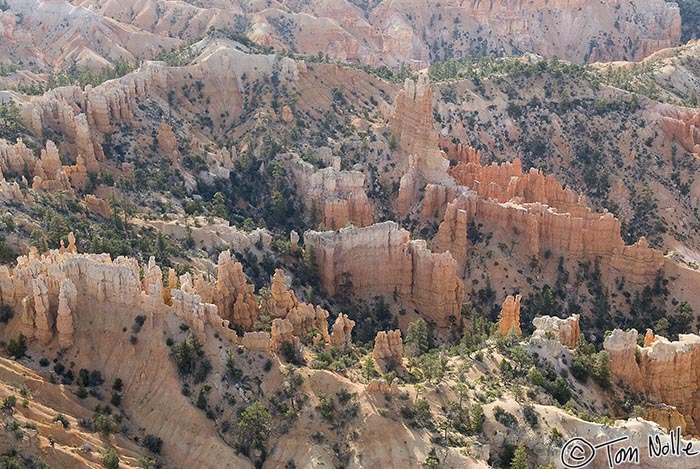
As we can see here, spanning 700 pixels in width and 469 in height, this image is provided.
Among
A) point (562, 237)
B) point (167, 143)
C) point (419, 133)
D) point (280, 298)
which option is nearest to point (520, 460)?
point (280, 298)

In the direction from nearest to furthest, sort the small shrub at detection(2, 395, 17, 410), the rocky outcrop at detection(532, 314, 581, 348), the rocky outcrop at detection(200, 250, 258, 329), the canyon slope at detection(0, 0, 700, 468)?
1. the small shrub at detection(2, 395, 17, 410)
2. the canyon slope at detection(0, 0, 700, 468)
3. the rocky outcrop at detection(200, 250, 258, 329)
4. the rocky outcrop at detection(532, 314, 581, 348)

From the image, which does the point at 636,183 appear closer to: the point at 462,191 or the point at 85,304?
the point at 462,191

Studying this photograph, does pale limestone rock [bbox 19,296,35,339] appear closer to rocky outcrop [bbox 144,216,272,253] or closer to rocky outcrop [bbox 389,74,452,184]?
rocky outcrop [bbox 144,216,272,253]

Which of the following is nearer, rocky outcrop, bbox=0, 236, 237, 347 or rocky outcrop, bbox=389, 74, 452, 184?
rocky outcrop, bbox=0, 236, 237, 347

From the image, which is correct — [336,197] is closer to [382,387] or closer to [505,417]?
[382,387]

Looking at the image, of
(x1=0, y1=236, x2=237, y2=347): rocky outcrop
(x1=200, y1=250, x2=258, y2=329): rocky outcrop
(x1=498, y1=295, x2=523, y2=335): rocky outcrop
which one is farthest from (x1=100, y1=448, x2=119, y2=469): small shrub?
(x1=498, y1=295, x2=523, y2=335): rocky outcrop

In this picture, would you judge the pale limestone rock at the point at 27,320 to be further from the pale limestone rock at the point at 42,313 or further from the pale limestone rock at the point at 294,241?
the pale limestone rock at the point at 294,241

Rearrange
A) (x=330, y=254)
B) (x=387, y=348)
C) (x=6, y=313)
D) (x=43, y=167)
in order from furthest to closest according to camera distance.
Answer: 1. (x=330, y=254)
2. (x=43, y=167)
3. (x=387, y=348)
4. (x=6, y=313)
